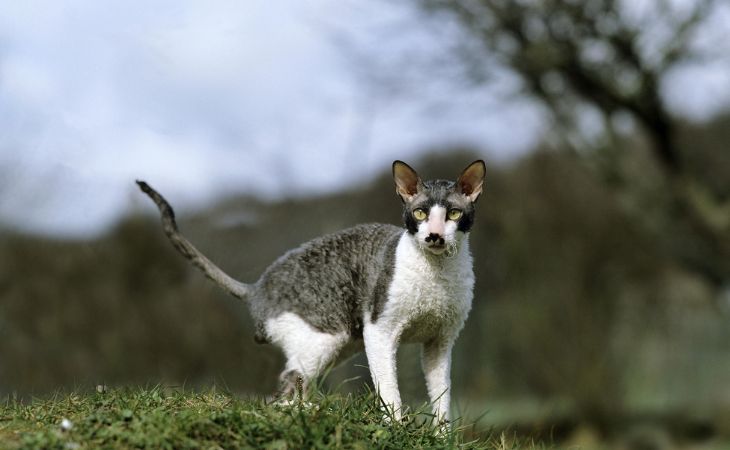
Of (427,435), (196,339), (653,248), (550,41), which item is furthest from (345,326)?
(653,248)

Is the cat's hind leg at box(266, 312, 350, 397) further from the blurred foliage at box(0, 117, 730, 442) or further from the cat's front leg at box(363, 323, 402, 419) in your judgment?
the blurred foliage at box(0, 117, 730, 442)

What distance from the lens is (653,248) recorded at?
1814cm

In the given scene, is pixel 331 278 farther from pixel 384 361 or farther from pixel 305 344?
pixel 384 361

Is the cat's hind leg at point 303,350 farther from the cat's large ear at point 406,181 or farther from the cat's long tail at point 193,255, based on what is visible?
the cat's large ear at point 406,181

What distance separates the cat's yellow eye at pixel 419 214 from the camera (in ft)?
15.7

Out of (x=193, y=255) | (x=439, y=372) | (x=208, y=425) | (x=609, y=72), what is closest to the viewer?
(x=208, y=425)

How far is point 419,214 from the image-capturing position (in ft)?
15.8

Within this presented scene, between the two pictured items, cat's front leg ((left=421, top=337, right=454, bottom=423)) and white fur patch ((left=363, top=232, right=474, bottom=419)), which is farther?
cat's front leg ((left=421, top=337, right=454, bottom=423))

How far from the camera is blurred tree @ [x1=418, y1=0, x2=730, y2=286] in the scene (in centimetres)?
1321

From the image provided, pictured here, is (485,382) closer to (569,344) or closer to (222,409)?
(569,344)

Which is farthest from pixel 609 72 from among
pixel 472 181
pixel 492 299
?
pixel 472 181

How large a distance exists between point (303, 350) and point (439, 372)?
3.08 feet

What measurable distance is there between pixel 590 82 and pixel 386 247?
996 centimetres

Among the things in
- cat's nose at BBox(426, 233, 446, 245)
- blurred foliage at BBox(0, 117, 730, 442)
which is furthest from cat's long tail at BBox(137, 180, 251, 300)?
blurred foliage at BBox(0, 117, 730, 442)
